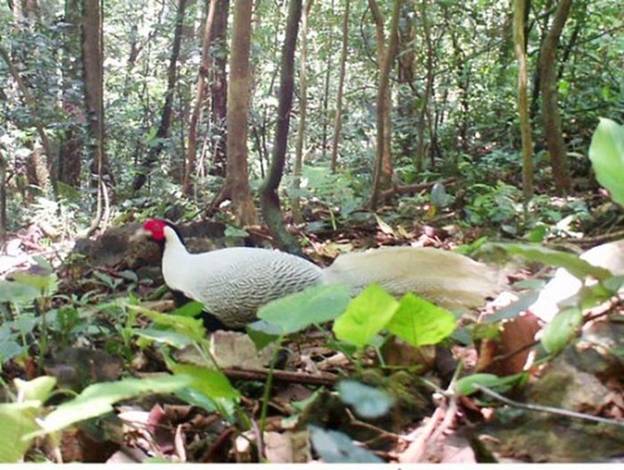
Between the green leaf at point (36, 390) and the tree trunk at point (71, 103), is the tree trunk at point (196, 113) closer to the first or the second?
the tree trunk at point (71, 103)

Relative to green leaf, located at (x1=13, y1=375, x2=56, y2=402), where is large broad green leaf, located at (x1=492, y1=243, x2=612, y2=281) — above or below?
above

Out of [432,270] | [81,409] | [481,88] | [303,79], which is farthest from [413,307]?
[481,88]

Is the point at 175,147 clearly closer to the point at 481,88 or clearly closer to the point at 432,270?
the point at 481,88

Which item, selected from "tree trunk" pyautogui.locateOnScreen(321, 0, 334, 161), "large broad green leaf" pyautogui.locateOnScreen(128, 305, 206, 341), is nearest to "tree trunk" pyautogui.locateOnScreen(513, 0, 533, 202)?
"large broad green leaf" pyautogui.locateOnScreen(128, 305, 206, 341)

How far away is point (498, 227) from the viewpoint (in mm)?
3154

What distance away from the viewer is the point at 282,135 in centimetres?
272

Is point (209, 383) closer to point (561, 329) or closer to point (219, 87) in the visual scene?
point (561, 329)

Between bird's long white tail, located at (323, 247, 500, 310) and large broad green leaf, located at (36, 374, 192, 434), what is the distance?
0.77 meters

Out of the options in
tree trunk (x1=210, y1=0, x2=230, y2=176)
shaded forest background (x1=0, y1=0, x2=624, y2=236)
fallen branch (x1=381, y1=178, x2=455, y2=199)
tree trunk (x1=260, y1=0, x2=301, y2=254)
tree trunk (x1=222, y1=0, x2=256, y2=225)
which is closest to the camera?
tree trunk (x1=260, y1=0, x2=301, y2=254)

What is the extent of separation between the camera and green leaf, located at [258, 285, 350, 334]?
0.95 m

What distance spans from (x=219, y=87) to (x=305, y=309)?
604cm

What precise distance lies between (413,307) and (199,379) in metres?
0.27

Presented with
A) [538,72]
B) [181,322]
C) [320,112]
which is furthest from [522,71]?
[320,112]

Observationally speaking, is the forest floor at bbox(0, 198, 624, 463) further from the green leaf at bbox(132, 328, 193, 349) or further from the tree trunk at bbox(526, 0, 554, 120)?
the tree trunk at bbox(526, 0, 554, 120)
